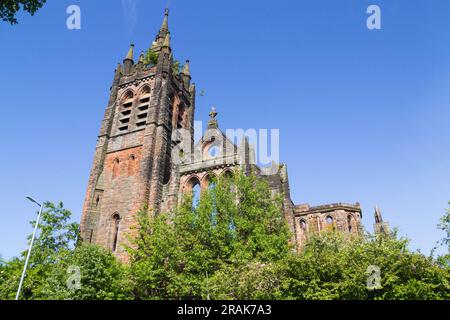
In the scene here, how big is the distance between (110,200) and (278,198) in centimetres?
1528

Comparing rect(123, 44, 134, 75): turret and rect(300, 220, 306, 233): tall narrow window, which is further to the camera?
rect(123, 44, 134, 75): turret

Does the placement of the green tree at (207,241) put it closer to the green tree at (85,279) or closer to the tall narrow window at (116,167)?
the green tree at (85,279)

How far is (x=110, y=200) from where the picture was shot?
32562 mm

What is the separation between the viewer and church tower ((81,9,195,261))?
30984 mm

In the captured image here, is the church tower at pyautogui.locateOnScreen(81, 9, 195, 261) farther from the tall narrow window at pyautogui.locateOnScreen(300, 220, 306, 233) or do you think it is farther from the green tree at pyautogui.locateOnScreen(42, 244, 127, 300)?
the tall narrow window at pyautogui.locateOnScreen(300, 220, 306, 233)

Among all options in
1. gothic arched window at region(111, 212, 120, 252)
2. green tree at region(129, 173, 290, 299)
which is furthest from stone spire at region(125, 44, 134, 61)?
green tree at region(129, 173, 290, 299)

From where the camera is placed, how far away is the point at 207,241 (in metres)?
24.2

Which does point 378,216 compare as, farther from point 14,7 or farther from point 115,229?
point 14,7

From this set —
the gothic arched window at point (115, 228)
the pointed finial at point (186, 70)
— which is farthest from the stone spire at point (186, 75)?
the gothic arched window at point (115, 228)

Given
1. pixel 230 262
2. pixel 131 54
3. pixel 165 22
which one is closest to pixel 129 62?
pixel 131 54

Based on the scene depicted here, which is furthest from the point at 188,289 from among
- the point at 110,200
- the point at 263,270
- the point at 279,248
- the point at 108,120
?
the point at 108,120

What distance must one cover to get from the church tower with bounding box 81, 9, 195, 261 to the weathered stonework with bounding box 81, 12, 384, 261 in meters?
0.08

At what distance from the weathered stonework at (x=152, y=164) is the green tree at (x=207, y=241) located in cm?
275

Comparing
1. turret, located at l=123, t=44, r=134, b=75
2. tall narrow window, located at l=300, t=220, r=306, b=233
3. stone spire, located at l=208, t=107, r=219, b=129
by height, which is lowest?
tall narrow window, located at l=300, t=220, r=306, b=233
